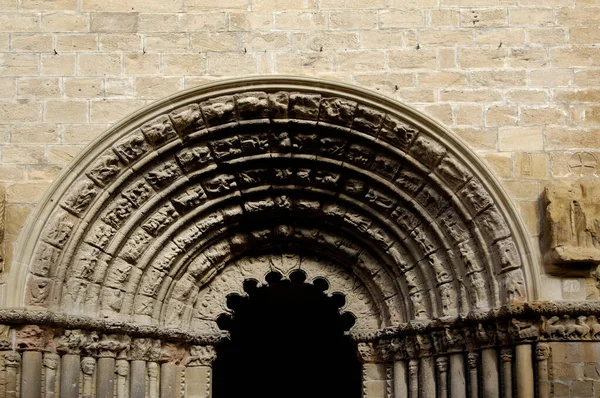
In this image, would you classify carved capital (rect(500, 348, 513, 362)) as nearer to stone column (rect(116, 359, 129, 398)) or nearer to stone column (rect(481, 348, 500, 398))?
stone column (rect(481, 348, 500, 398))

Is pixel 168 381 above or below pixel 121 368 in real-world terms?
below

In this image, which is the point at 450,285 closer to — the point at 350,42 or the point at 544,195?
the point at 544,195

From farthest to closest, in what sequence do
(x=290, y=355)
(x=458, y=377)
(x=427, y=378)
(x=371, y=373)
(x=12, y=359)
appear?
1. (x=290, y=355)
2. (x=371, y=373)
3. (x=427, y=378)
4. (x=458, y=377)
5. (x=12, y=359)

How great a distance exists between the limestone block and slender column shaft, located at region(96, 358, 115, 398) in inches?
150

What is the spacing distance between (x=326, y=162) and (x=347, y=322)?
477 centimetres

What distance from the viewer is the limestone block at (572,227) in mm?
9539

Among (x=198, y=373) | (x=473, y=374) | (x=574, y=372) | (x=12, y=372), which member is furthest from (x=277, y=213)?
(x=574, y=372)

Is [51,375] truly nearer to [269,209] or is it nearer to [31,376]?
[31,376]

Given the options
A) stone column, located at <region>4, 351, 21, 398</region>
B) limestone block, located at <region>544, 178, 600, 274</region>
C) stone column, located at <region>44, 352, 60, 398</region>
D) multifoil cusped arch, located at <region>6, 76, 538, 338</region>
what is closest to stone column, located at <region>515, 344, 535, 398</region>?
multifoil cusped arch, located at <region>6, 76, 538, 338</region>

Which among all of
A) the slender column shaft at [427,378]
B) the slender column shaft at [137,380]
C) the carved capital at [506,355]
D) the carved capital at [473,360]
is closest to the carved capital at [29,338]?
the slender column shaft at [137,380]

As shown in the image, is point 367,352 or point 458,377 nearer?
point 458,377

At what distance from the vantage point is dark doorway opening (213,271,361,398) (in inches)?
584

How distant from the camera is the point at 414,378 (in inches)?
410

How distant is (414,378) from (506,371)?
3.30 ft
